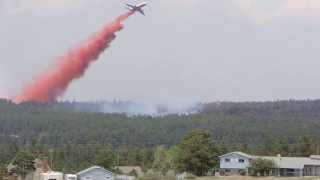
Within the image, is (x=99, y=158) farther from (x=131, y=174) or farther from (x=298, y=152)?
(x=298, y=152)

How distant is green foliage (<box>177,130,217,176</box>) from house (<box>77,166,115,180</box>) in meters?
11.5

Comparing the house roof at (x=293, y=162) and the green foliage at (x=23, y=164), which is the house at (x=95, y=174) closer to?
the green foliage at (x=23, y=164)

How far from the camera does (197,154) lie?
97.2 m

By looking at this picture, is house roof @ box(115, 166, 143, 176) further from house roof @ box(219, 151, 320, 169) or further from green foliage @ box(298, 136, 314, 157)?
house roof @ box(219, 151, 320, 169)

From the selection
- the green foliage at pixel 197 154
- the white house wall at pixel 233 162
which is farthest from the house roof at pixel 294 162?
the green foliage at pixel 197 154

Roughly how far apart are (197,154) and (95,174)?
14.6m

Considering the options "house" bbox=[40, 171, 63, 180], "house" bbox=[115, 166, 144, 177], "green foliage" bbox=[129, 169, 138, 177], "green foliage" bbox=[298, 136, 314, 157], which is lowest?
"house" bbox=[40, 171, 63, 180]

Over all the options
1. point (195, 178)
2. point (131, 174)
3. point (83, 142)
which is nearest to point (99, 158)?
point (131, 174)

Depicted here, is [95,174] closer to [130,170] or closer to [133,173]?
[133,173]

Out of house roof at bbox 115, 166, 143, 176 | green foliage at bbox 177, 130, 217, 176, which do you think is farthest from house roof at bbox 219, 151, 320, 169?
house roof at bbox 115, 166, 143, 176

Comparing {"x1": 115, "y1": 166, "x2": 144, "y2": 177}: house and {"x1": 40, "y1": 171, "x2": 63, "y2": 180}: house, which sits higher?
{"x1": 115, "y1": 166, "x2": 144, "y2": 177}: house

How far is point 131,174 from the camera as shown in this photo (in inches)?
4437

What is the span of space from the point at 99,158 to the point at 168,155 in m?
16.1

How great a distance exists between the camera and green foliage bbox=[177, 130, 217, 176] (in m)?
96.9
